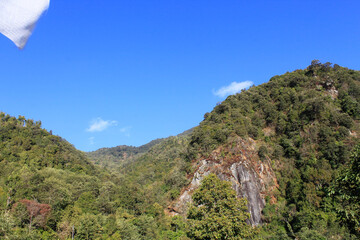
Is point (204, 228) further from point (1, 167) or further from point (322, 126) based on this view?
point (1, 167)

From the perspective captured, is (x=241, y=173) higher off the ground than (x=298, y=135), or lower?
lower

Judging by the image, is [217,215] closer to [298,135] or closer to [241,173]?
[241,173]

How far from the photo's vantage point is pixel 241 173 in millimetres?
47656

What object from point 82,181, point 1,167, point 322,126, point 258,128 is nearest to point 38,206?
point 82,181

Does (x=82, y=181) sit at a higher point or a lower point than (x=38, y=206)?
higher

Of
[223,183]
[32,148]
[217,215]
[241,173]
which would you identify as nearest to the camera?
[217,215]

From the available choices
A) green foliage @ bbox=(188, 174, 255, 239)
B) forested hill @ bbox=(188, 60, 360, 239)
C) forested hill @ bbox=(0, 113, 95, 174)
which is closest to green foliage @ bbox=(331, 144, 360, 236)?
green foliage @ bbox=(188, 174, 255, 239)

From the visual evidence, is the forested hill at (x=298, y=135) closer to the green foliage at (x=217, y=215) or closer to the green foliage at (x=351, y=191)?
the green foliage at (x=217, y=215)

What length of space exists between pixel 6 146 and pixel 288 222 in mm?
70475

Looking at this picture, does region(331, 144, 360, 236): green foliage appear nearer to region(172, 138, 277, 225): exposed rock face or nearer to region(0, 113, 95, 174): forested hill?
region(172, 138, 277, 225): exposed rock face

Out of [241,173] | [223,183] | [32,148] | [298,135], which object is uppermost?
[32,148]

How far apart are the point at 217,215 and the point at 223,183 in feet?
7.18

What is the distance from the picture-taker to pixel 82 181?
56.6 meters

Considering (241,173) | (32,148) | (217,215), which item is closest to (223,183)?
(217,215)
